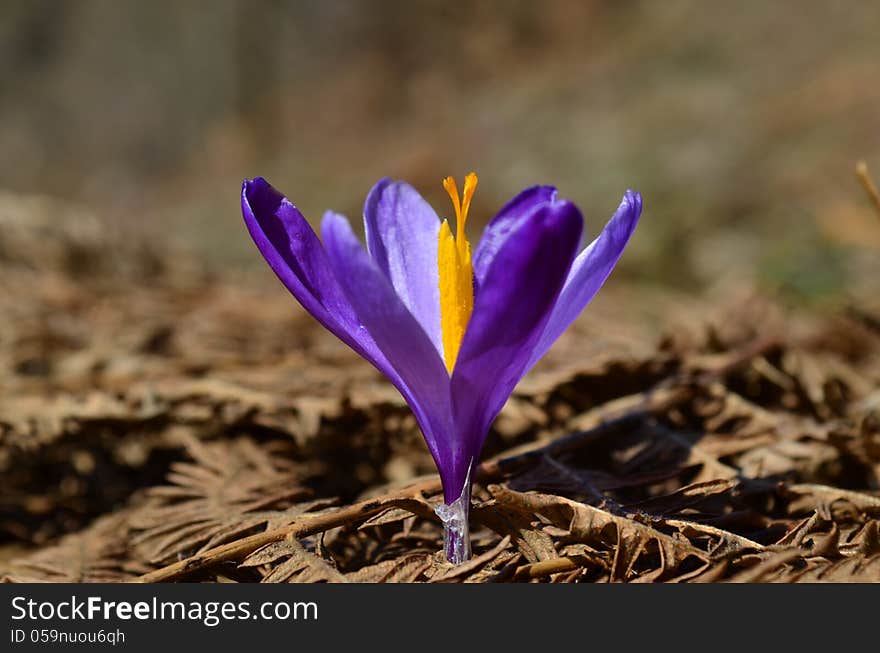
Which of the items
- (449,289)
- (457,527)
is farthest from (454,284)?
(457,527)

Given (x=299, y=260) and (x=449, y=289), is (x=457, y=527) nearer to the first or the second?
(x=449, y=289)

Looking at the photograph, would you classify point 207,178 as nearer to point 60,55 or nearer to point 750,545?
point 60,55

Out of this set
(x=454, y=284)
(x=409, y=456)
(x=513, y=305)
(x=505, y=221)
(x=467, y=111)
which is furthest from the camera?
(x=467, y=111)

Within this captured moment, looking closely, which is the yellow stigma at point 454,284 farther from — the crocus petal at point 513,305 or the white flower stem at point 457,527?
the white flower stem at point 457,527

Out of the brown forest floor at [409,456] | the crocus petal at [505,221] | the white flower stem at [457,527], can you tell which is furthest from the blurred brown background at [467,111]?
the white flower stem at [457,527]

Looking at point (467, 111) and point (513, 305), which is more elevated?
point (467, 111)

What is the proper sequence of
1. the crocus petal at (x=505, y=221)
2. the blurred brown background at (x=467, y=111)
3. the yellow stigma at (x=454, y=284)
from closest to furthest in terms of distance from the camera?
the yellow stigma at (x=454, y=284) → the crocus petal at (x=505, y=221) → the blurred brown background at (x=467, y=111)

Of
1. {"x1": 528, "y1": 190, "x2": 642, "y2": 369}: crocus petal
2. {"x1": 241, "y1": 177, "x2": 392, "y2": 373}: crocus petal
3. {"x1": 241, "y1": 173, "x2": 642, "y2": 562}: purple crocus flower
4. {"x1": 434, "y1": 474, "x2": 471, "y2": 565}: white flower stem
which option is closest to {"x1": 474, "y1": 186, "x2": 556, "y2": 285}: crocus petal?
{"x1": 241, "y1": 173, "x2": 642, "y2": 562}: purple crocus flower
